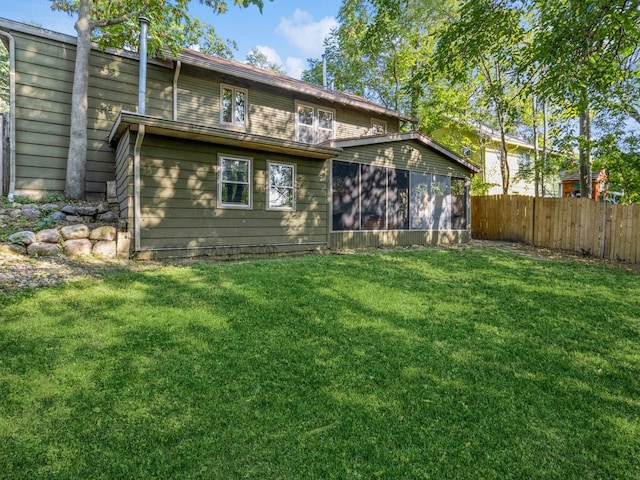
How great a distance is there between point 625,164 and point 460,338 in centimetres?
1199

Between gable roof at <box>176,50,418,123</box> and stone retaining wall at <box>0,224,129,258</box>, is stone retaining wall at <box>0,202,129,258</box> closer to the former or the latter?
stone retaining wall at <box>0,224,129,258</box>

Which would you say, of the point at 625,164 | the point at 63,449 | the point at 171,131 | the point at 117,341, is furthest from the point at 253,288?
the point at 625,164

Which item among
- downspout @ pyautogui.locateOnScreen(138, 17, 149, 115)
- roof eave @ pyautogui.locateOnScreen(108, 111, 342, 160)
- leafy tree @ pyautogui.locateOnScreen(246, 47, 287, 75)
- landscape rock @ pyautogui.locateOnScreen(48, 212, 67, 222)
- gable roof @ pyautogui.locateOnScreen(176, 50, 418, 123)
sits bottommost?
landscape rock @ pyautogui.locateOnScreen(48, 212, 67, 222)

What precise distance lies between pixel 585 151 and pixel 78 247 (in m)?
14.1

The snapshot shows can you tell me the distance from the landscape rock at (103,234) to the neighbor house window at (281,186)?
3.36 metres

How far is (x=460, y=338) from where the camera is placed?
134 inches

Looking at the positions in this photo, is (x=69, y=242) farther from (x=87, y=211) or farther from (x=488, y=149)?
(x=488, y=149)

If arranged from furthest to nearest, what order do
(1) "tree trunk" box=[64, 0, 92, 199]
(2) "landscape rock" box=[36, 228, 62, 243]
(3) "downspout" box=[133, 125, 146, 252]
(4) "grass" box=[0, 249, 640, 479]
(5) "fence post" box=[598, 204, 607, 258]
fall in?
(5) "fence post" box=[598, 204, 607, 258]
(1) "tree trunk" box=[64, 0, 92, 199]
(3) "downspout" box=[133, 125, 146, 252]
(2) "landscape rock" box=[36, 228, 62, 243]
(4) "grass" box=[0, 249, 640, 479]

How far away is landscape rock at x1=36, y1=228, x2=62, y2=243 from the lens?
5648 mm

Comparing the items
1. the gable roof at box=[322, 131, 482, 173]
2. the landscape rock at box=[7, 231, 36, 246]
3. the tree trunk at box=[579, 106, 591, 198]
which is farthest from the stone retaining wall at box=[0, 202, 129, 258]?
the tree trunk at box=[579, 106, 591, 198]

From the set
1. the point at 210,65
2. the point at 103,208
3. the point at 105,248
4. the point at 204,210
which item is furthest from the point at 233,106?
the point at 105,248

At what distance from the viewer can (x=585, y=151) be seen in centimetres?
1080

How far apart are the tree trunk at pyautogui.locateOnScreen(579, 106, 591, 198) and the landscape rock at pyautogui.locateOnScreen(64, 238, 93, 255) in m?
13.6

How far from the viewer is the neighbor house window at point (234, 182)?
24.7 ft
